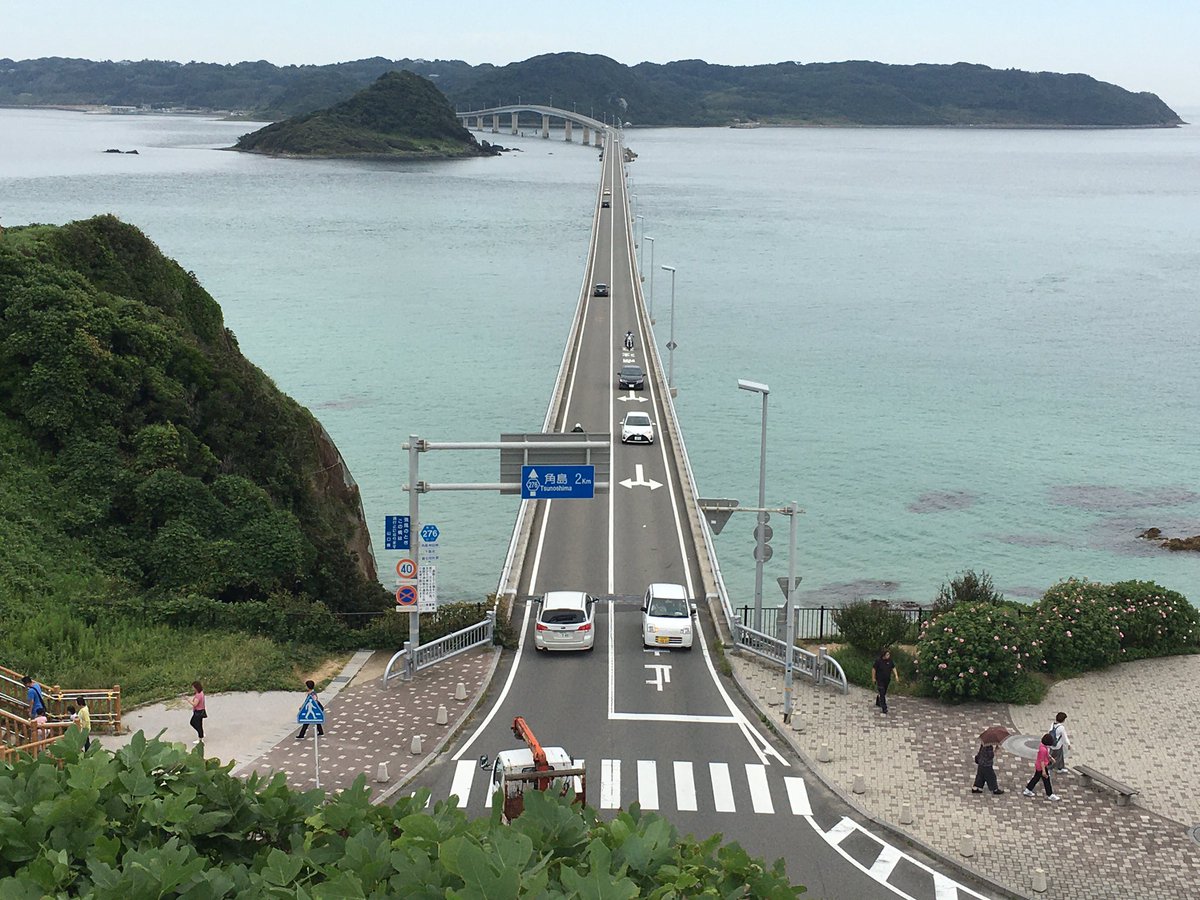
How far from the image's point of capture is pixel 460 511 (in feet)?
179

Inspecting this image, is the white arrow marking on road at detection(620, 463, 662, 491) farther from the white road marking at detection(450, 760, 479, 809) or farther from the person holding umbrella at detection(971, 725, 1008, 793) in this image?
the person holding umbrella at detection(971, 725, 1008, 793)

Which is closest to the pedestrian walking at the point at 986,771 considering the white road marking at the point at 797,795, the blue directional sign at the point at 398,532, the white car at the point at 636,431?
the white road marking at the point at 797,795

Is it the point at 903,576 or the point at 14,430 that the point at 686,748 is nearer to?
the point at 14,430

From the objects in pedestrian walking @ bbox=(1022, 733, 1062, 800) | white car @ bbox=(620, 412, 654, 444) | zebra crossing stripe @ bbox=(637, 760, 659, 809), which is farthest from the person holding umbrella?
white car @ bbox=(620, 412, 654, 444)

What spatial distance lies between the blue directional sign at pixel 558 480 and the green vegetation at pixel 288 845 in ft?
58.3

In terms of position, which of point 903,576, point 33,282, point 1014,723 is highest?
point 33,282

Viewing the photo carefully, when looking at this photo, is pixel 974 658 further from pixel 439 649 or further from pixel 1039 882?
pixel 439 649

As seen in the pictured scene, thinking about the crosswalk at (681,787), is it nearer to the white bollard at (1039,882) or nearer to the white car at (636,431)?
the white bollard at (1039,882)

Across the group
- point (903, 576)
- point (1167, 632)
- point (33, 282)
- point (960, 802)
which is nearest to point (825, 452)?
point (903, 576)

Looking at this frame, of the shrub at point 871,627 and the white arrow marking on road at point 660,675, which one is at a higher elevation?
the shrub at point 871,627

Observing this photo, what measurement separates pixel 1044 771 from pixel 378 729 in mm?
12030

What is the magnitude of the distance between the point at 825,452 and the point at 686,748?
41.2 metres

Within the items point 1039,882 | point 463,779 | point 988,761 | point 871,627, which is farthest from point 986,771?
point 463,779

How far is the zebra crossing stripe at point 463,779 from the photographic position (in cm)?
2189
